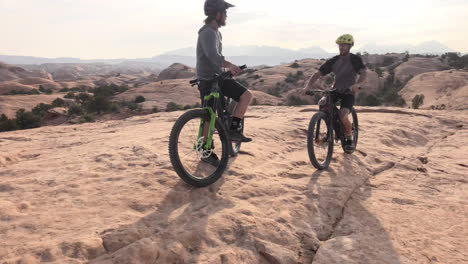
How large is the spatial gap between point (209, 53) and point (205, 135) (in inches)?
44.7

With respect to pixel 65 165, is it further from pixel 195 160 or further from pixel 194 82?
pixel 194 82

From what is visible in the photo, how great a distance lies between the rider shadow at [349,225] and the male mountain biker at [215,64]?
144cm

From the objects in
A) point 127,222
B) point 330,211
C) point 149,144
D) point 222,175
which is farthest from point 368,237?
point 149,144

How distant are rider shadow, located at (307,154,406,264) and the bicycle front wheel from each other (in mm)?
1318

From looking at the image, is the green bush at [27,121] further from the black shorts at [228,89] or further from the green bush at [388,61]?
the green bush at [388,61]

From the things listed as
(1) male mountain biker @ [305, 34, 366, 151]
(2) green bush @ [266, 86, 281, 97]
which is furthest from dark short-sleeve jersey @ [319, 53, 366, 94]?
(2) green bush @ [266, 86, 281, 97]

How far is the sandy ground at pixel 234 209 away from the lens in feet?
10.1

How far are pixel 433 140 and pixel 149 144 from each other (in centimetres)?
757

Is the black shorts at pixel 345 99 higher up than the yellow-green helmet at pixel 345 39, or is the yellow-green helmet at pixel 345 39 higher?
the yellow-green helmet at pixel 345 39

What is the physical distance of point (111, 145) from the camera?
6453 mm

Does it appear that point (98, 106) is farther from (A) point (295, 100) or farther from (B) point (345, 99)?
(B) point (345, 99)

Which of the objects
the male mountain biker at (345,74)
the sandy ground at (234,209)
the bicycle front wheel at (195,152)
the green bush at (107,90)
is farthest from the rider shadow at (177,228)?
the green bush at (107,90)

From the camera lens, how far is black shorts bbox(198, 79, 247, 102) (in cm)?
490

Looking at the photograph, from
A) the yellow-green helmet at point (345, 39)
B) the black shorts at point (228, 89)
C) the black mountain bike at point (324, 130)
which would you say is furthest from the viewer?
the yellow-green helmet at point (345, 39)
